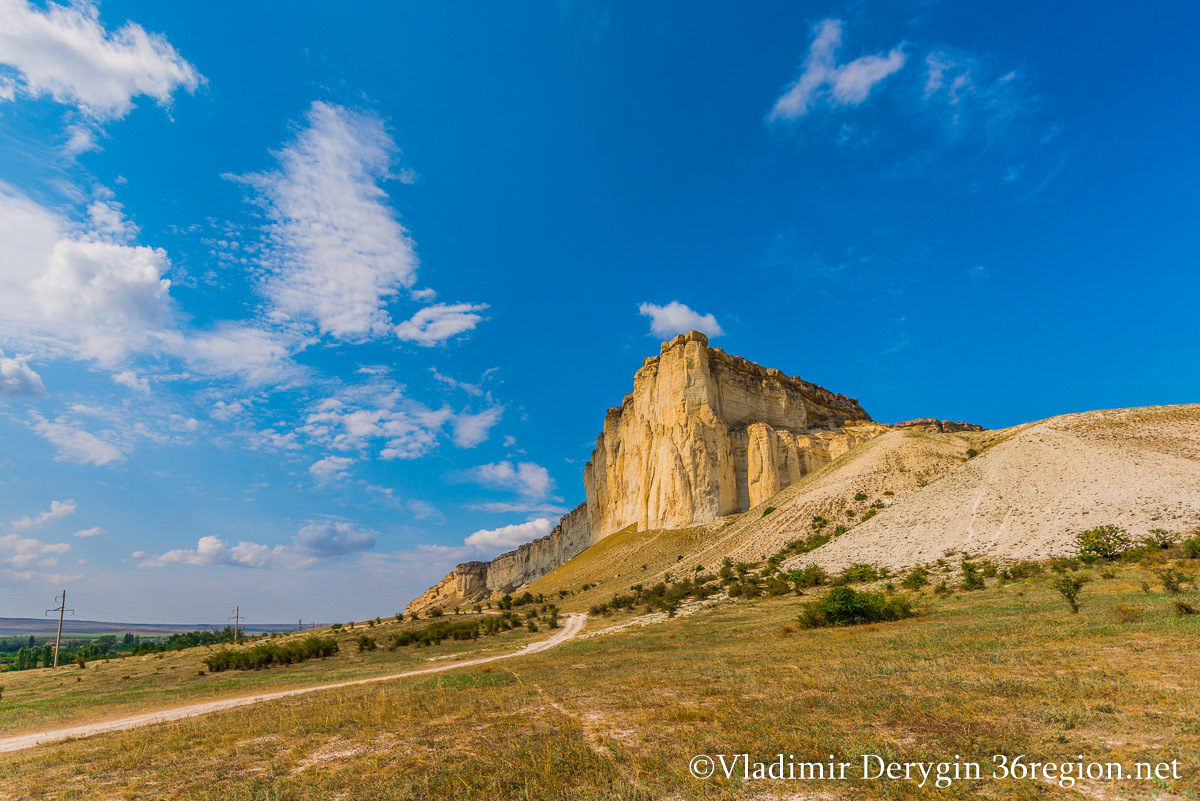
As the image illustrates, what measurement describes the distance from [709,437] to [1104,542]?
42578mm

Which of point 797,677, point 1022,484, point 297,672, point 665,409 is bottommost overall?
point 297,672

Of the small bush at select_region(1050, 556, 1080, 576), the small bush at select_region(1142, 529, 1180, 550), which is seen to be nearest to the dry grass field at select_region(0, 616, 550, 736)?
the small bush at select_region(1050, 556, 1080, 576)

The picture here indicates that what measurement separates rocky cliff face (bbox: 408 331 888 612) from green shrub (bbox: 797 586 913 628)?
43718 mm

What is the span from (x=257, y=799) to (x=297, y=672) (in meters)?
22.0

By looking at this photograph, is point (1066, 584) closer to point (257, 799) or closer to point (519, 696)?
point (519, 696)

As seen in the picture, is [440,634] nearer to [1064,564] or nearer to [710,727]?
[710,727]

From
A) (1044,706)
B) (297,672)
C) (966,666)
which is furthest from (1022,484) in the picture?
(297,672)

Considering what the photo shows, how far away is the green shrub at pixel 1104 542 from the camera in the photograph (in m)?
26.0

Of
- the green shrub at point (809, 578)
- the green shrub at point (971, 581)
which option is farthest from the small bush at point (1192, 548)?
the green shrub at point (809, 578)

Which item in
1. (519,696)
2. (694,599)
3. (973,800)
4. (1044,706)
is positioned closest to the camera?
(973,800)

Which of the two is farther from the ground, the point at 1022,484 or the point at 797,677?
the point at 1022,484

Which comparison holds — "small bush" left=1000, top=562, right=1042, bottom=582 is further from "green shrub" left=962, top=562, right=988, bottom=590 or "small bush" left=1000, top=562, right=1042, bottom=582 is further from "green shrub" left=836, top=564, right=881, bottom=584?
"green shrub" left=836, top=564, right=881, bottom=584

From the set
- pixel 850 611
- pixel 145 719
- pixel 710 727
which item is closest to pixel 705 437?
pixel 850 611

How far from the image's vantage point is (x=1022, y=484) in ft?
119
